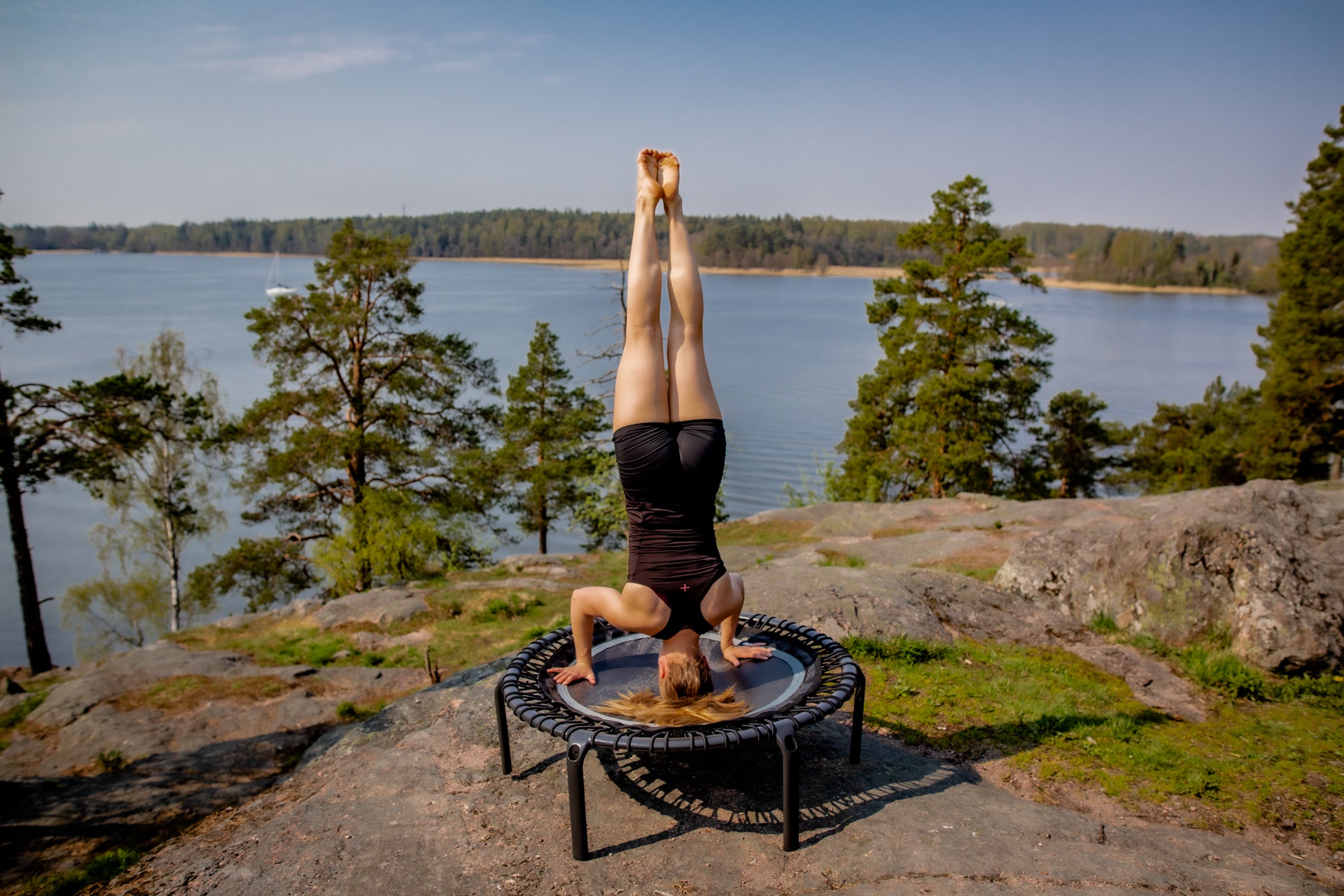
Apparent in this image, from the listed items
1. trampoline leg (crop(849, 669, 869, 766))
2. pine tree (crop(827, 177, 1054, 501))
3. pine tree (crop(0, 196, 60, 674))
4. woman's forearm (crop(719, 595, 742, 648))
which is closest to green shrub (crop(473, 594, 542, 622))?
woman's forearm (crop(719, 595, 742, 648))

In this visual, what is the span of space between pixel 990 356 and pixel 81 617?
3431cm

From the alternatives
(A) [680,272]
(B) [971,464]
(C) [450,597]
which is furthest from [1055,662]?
(B) [971,464]

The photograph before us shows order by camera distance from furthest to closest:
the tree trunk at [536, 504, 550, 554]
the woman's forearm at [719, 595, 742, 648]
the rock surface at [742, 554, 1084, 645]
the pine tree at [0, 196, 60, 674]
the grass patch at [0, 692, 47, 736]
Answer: the tree trunk at [536, 504, 550, 554]
the pine tree at [0, 196, 60, 674]
the grass patch at [0, 692, 47, 736]
the rock surface at [742, 554, 1084, 645]
the woman's forearm at [719, 595, 742, 648]

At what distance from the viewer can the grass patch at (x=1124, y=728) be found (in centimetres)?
504

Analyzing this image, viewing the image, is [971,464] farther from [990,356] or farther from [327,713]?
[327,713]

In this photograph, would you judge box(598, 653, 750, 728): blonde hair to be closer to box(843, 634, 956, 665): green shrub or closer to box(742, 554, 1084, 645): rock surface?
box(843, 634, 956, 665): green shrub

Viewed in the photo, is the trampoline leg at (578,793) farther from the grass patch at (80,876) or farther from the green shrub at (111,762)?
the green shrub at (111,762)

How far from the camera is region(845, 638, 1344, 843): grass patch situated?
5035 millimetres

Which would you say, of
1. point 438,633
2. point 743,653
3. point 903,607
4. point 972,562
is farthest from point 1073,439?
point 743,653

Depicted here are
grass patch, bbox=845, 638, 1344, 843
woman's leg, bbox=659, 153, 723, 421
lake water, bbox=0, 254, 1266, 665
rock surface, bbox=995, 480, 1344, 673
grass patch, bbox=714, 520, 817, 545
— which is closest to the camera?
woman's leg, bbox=659, 153, 723, 421

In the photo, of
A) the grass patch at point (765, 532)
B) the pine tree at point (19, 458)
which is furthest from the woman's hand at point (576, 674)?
the pine tree at point (19, 458)

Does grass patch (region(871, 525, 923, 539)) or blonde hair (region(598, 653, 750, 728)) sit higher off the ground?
blonde hair (region(598, 653, 750, 728))

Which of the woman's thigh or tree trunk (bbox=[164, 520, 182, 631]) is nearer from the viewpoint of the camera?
the woman's thigh

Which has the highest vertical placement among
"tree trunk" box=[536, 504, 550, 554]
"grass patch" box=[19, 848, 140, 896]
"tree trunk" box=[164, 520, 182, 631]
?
"grass patch" box=[19, 848, 140, 896]
